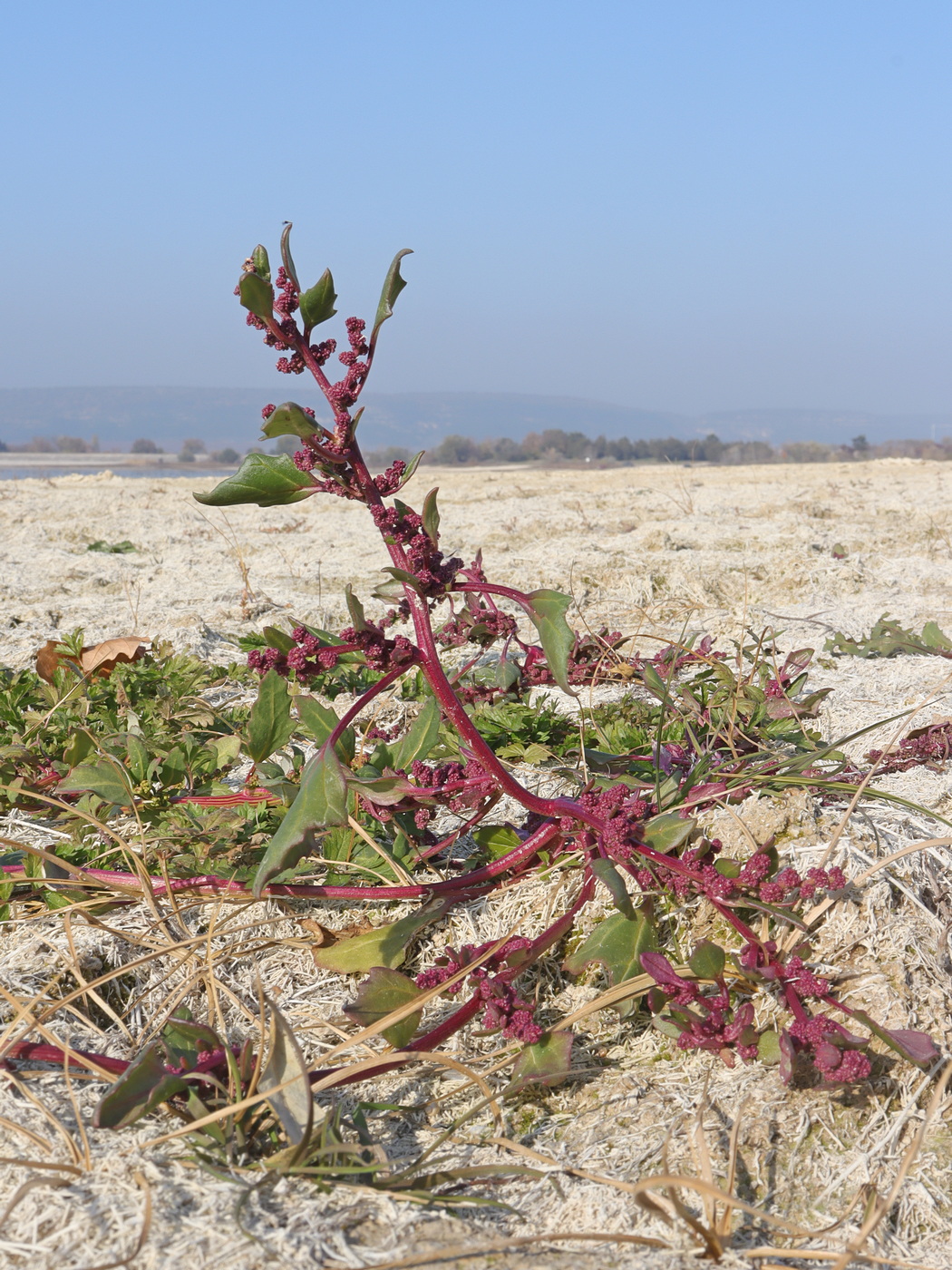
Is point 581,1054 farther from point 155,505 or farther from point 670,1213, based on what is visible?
point 155,505

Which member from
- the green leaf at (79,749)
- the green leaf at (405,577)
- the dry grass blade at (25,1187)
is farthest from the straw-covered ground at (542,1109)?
the green leaf at (405,577)

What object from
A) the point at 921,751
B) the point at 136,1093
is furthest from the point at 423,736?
the point at 921,751

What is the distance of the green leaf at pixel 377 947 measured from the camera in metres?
1.72

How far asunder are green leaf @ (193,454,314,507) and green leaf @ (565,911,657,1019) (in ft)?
3.09

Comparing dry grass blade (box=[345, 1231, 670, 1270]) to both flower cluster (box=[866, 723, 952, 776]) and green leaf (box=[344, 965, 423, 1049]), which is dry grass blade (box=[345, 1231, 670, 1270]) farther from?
flower cluster (box=[866, 723, 952, 776])

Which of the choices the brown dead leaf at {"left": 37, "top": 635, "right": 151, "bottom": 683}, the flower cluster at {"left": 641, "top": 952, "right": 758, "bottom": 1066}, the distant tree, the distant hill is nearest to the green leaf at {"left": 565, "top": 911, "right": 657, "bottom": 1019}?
the flower cluster at {"left": 641, "top": 952, "right": 758, "bottom": 1066}

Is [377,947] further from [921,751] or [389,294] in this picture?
[921,751]

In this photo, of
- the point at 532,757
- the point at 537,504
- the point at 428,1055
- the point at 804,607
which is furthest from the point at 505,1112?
the point at 537,504

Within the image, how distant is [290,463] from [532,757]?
1157 millimetres

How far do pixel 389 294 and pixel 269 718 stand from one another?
879 mm

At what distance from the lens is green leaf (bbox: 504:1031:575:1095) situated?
1.52 metres

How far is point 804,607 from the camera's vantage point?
4.60 meters

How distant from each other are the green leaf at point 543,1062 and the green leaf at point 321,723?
62 centimetres

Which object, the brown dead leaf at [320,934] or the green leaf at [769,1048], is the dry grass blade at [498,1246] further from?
the brown dead leaf at [320,934]
